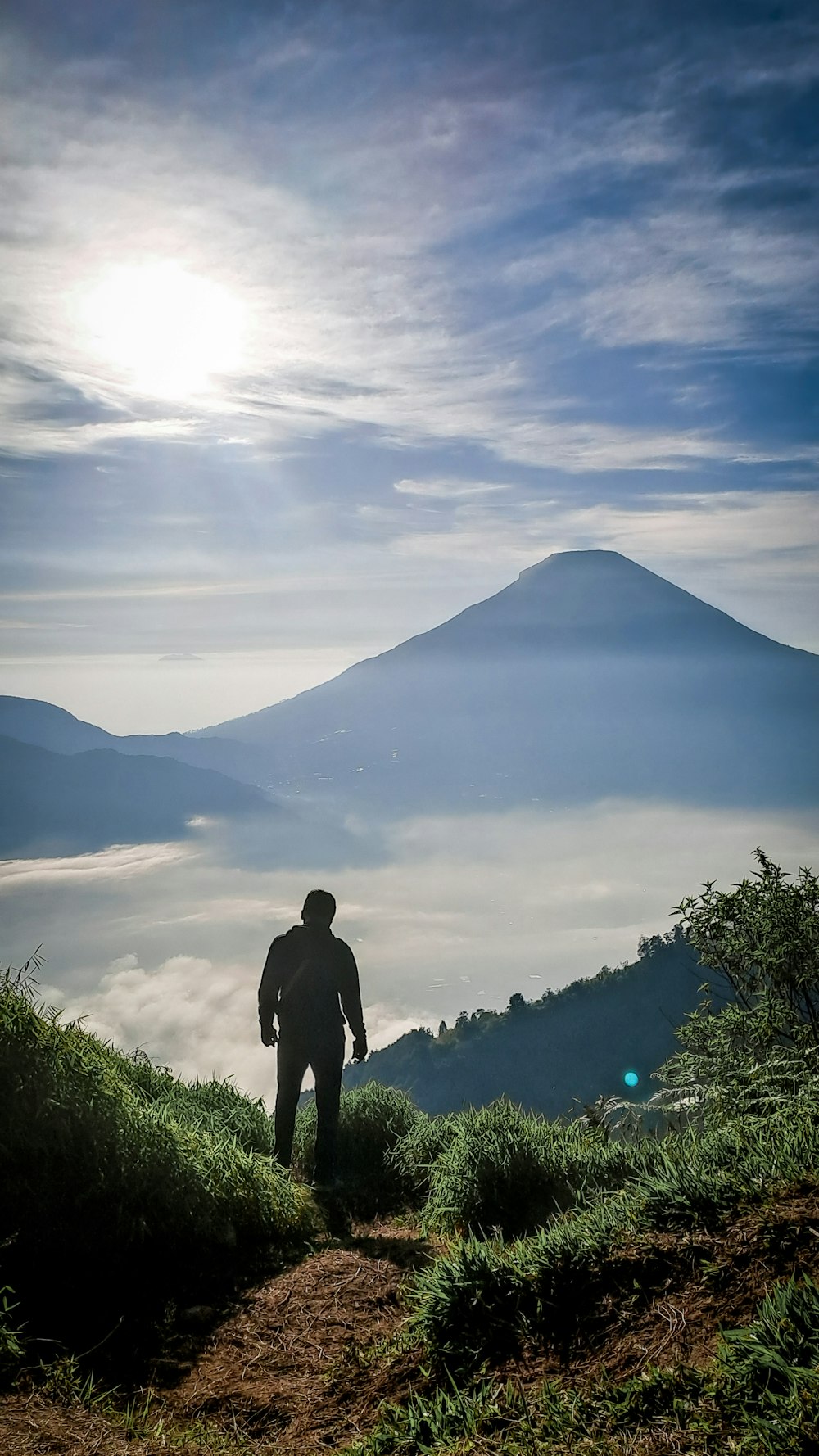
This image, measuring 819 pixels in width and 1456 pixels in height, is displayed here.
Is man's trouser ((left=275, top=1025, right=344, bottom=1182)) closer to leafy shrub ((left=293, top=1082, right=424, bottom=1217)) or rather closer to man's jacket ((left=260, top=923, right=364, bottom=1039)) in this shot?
man's jacket ((left=260, top=923, right=364, bottom=1039))

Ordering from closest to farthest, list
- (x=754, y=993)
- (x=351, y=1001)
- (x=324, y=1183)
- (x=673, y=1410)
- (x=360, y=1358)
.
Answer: (x=673, y=1410) < (x=360, y=1358) < (x=754, y=993) < (x=324, y=1183) < (x=351, y=1001)

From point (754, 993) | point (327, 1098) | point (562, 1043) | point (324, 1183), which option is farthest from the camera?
point (562, 1043)

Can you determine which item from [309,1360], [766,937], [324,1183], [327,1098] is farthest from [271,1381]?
[766,937]

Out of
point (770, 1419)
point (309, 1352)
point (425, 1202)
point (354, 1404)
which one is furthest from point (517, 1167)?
point (770, 1419)

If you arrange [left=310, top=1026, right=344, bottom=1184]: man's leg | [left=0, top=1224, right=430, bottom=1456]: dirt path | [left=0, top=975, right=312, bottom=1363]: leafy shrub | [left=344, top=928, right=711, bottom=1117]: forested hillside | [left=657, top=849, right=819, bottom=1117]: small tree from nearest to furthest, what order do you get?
[left=0, top=1224, right=430, bottom=1456]: dirt path → [left=0, top=975, right=312, bottom=1363]: leafy shrub → [left=657, top=849, right=819, bottom=1117]: small tree → [left=310, top=1026, right=344, bottom=1184]: man's leg → [left=344, top=928, right=711, bottom=1117]: forested hillside

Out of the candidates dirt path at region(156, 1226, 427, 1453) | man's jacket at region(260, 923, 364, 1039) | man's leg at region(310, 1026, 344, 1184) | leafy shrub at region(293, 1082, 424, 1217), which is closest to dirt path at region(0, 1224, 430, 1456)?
dirt path at region(156, 1226, 427, 1453)

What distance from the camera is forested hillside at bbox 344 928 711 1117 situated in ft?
232

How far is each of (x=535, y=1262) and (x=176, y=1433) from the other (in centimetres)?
159

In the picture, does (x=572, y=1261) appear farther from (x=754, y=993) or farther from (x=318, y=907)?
(x=318, y=907)

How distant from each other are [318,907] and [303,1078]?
1.57 metres

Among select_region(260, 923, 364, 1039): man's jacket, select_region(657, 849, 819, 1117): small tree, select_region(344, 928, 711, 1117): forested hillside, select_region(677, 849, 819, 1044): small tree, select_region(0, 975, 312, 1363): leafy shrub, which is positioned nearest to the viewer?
select_region(0, 975, 312, 1363): leafy shrub

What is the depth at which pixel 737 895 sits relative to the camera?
720 cm

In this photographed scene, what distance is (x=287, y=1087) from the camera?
25.7 feet

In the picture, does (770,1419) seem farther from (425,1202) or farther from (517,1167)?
(425,1202)
